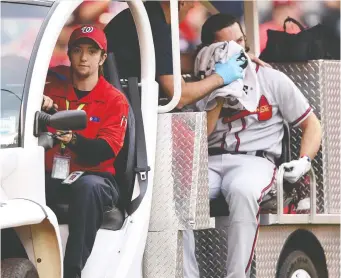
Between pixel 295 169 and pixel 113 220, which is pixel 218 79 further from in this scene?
pixel 113 220

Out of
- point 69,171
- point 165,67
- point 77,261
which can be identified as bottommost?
point 77,261

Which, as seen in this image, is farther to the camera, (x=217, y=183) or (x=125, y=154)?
(x=217, y=183)

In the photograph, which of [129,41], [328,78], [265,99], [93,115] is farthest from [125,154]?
[328,78]

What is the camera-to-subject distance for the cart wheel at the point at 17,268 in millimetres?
6184

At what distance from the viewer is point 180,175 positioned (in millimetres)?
7508

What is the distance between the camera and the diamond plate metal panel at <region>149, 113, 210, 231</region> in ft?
24.4

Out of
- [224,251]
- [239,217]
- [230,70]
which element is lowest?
[224,251]

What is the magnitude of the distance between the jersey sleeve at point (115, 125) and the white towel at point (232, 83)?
103cm

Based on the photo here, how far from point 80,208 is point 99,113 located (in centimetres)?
61

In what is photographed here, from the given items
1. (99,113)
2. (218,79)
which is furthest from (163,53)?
(99,113)

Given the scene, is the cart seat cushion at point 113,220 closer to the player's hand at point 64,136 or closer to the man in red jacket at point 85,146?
the man in red jacket at point 85,146

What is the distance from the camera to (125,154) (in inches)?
285

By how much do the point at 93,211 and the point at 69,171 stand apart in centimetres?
32

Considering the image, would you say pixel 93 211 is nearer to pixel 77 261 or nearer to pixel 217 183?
pixel 77 261
